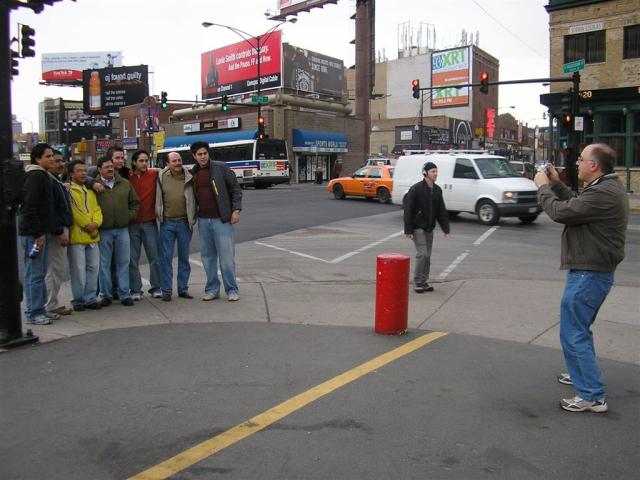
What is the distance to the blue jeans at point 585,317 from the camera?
4.19m

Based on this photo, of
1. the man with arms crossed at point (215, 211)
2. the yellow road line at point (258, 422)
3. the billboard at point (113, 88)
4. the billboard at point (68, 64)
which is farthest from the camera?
the billboard at point (68, 64)

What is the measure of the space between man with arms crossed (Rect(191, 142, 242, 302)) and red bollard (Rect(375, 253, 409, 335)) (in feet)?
7.43

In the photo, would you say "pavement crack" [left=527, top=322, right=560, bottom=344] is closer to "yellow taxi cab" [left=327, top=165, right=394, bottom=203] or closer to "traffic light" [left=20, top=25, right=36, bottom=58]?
"traffic light" [left=20, top=25, right=36, bottom=58]

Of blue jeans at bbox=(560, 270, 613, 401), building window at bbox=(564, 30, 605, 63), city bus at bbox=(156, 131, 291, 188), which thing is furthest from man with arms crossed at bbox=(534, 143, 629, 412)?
city bus at bbox=(156, 131, 291, 188)

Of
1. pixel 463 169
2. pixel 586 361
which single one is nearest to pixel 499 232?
pixel 463 169

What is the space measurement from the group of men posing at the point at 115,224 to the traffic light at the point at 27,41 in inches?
363

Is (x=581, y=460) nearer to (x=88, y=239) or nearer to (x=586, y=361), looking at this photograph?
(x=586, y=361)

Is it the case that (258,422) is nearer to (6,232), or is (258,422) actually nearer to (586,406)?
(586,406)

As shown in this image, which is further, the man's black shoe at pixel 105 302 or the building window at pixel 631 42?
the building window at pixel 631 42

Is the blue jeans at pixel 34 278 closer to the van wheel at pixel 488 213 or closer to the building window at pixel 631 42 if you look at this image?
the van wheel at pixel 488 213

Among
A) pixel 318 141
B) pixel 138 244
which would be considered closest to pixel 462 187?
pixel 138 244

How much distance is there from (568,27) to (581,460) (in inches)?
1260

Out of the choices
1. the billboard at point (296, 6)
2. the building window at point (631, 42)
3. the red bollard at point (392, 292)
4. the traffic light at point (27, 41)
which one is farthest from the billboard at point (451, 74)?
the red bollard at point (392, 292)

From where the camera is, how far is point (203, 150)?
759 centimetres
